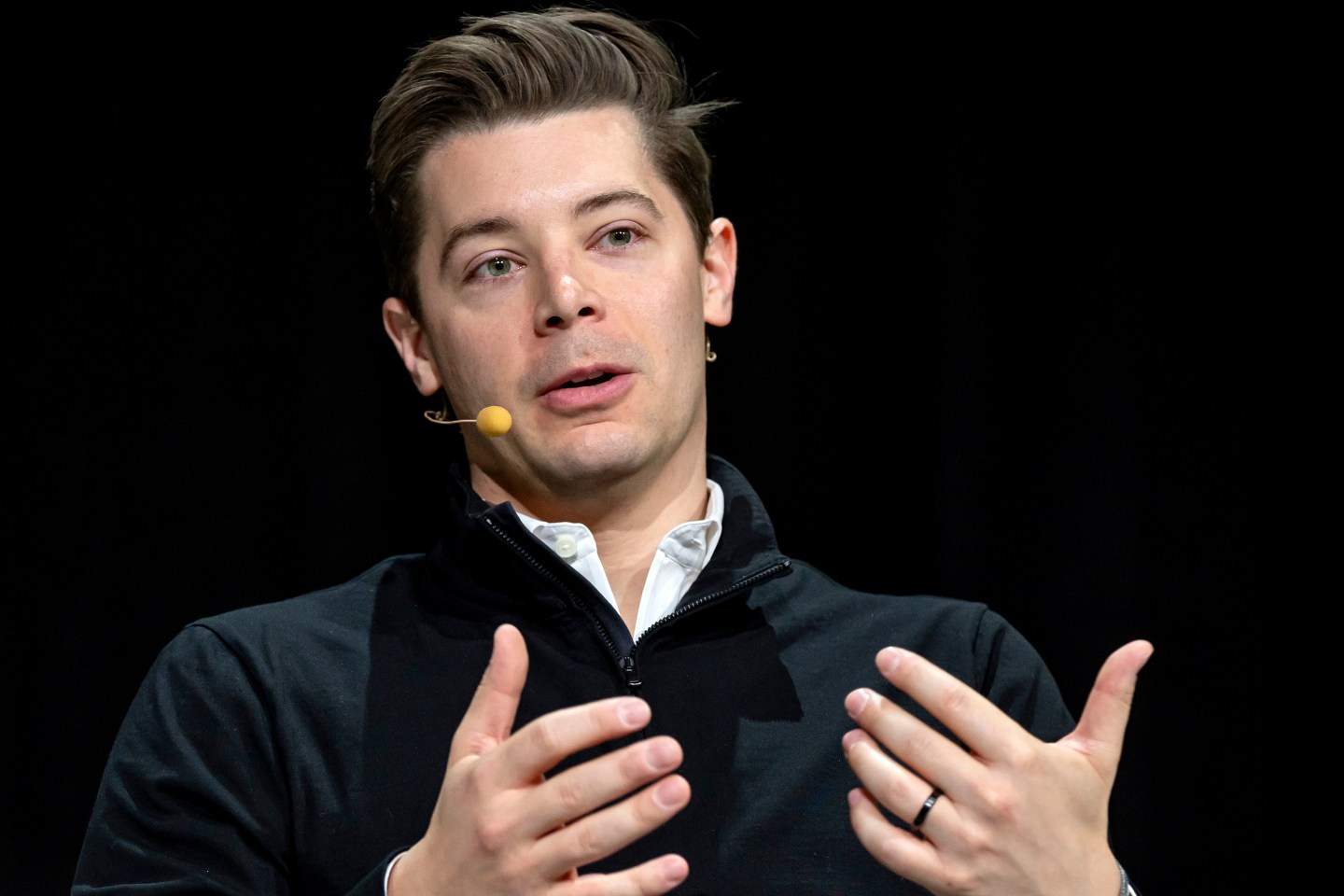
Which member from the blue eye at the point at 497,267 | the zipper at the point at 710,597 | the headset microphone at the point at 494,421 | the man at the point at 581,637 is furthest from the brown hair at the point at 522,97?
the zipper at the point at 710,597

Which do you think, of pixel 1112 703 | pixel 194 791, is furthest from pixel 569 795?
pixel 194 791

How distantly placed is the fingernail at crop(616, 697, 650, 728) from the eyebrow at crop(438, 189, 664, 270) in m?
0.82

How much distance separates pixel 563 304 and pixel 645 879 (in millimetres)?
767

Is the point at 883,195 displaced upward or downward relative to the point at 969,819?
upward

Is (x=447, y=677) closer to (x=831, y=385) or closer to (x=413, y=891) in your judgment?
(x=413, y=891)

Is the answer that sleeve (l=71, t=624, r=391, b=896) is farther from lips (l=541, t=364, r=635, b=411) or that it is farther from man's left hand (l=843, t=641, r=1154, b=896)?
man's left hand (l=843, t=641, r=1154, b=896)

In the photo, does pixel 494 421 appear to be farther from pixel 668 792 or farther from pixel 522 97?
pixel 668 792

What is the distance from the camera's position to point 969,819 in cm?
118

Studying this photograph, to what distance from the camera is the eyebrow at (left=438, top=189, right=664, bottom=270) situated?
1.72 metres

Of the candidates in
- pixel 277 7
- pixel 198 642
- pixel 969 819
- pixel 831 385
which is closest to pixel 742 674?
pixel 969 819

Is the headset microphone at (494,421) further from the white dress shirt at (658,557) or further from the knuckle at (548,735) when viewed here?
the knuckle at (548,735)

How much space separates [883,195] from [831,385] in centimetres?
33

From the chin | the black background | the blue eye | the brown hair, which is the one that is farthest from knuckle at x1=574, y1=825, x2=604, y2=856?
the black background

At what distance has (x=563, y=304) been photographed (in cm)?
165
